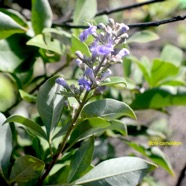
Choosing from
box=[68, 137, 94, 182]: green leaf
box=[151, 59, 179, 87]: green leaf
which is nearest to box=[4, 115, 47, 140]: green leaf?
box=[68, 137, 94, 182]: green leaf

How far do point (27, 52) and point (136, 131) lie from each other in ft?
1.97

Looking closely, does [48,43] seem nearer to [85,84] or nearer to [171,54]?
[85,84]

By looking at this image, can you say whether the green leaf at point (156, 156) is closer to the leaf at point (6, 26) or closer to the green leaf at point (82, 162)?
the green leaf at point (82, 162)

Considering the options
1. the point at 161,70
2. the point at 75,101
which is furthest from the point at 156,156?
the point at 75,101

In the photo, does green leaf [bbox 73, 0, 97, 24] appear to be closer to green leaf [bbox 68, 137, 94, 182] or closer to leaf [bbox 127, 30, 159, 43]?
leaf [bbox 127, 30, 159, 43]

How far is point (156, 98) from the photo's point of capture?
1624mm

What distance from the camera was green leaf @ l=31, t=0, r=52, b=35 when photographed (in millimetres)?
1508

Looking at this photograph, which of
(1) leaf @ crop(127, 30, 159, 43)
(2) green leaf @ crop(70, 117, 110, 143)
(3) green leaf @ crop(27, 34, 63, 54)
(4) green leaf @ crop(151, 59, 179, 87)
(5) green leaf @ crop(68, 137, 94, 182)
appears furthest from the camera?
(4) green leaf @ crop(151, 59, 179, 87)

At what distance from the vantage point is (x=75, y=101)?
131 cm

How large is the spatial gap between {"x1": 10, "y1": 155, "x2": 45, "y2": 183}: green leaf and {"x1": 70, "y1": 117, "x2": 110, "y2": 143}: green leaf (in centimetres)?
11

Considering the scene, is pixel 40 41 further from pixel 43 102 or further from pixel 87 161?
pixel 87 161

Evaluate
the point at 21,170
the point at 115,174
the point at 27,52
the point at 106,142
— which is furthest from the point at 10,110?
the point at 115,174

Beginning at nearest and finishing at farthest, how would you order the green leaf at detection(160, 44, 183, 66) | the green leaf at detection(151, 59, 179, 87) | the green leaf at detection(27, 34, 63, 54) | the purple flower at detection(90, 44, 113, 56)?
1. the purple flower at detection(90, 44, 113, 56)
2. the green leaf at detection(27, 34, 63, 54)
3. the green leaf at detection(151, 59, 179, 87)
4. the green leaf at detection(160, 44, 183, 66)

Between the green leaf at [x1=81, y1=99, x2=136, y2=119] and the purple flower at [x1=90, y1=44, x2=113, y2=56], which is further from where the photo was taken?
the green leaf at [x1=81, y1=99, x2=136, y2=119]
